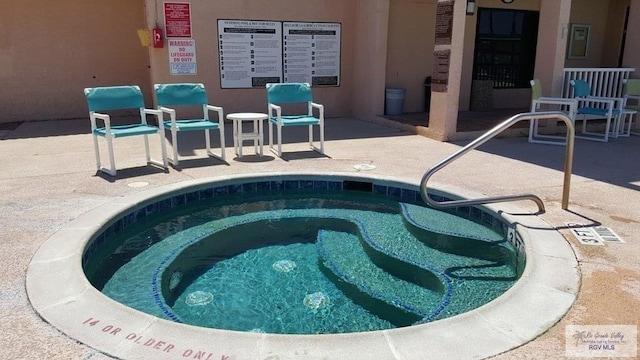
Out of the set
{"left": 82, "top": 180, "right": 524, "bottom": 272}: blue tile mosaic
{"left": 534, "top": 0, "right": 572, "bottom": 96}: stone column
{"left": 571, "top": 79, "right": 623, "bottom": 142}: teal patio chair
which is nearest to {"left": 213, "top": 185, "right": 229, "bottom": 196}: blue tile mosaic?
{"left": 82, "top": 180, "right": 524, "bottom": 272}: blue tile mosaic

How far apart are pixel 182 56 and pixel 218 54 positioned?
2.19 ft

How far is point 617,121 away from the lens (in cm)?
814

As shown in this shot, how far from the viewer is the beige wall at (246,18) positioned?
8.62 m

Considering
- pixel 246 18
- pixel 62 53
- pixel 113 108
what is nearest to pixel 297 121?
pixel 113 108

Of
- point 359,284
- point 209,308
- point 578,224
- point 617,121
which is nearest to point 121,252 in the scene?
point 209,308

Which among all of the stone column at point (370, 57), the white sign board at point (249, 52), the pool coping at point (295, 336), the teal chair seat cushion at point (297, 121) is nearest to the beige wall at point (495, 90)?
the stone column at point (370, 57)

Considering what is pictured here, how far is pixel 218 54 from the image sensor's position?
898 cm

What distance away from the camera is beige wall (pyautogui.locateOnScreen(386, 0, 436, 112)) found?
10.2 m

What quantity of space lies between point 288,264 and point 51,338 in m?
1.96

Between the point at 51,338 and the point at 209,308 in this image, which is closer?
the point at 51,338

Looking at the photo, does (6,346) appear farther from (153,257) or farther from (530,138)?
(530,138)

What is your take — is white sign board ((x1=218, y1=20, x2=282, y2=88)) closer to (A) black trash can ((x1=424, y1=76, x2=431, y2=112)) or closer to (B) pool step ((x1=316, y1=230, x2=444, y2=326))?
(A) black trash can ((x1=424, y1=76, x2=431, y2=112))

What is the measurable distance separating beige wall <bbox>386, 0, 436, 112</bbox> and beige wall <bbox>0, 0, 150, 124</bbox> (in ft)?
17.2

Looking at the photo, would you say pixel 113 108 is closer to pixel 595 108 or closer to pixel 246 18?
pixel 246 18
